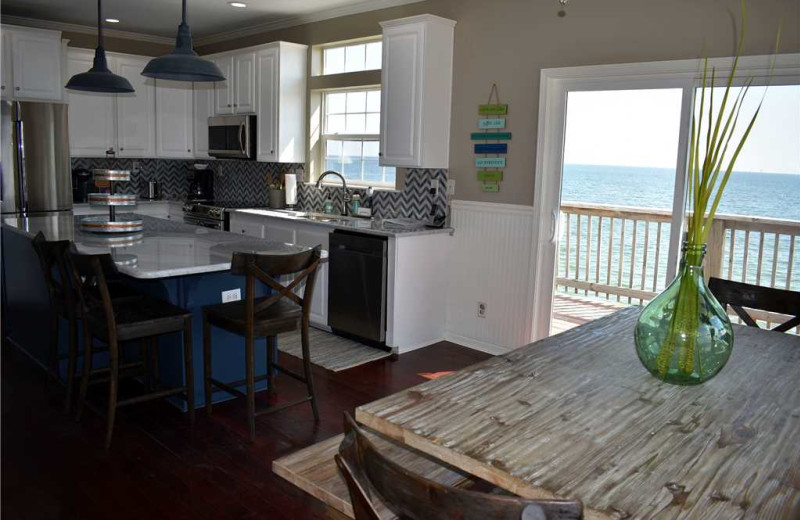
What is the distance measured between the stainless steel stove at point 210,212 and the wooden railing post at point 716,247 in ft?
13.5

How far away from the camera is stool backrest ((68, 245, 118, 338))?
2922 mm

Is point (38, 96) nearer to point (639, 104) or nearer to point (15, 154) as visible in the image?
point (15, 154)

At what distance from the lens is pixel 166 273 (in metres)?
2.92

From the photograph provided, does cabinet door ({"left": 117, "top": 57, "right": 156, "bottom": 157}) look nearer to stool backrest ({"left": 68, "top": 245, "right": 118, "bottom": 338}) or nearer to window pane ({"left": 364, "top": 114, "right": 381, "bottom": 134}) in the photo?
window pane ({"left": 364, "top": 114, "right": 381, "bottom": 134})

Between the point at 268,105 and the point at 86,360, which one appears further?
the point at 268,105

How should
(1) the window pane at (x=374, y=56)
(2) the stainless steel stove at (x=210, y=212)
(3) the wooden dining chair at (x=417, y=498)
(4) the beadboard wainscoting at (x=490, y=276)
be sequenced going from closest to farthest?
(3) the wooden dining chair at (x=417, y=498) → (4) the beadboard wainscoting at (x=490, y=276) → (1) the window pane at (x=374, y=56) → (2) the stainless steel stove at (x=210, y=212)

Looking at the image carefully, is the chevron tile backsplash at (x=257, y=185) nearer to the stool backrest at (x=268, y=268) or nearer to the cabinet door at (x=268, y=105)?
the cabinet door at (x=268, y=105)

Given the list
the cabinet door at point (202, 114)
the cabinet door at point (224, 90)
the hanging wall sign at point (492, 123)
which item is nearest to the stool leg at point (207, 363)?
the hanging wall sign at point (492, 123)

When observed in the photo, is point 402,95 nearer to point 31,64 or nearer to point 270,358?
point 270,358

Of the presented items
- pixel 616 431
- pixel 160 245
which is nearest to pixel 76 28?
pixel 160 245

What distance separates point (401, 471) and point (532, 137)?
12.4 ft

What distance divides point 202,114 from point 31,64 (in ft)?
→ 5.48

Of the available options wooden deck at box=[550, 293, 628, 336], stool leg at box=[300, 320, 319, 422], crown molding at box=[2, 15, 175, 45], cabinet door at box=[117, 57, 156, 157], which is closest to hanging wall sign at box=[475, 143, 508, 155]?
wooden deck at box=[550, 293, 628, 336]

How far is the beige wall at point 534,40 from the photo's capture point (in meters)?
3.56
